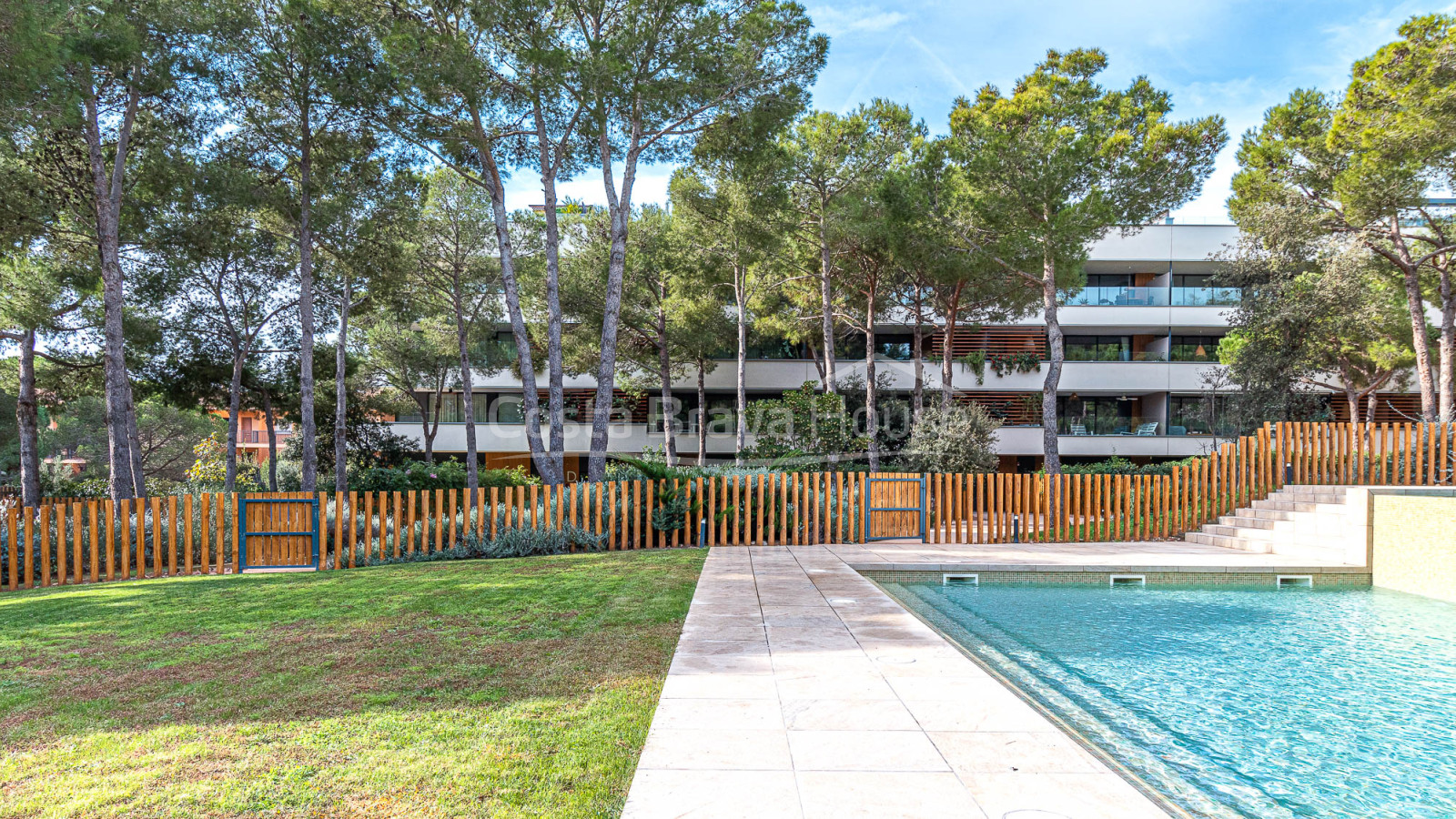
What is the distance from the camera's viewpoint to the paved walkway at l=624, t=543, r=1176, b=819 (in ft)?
8.70

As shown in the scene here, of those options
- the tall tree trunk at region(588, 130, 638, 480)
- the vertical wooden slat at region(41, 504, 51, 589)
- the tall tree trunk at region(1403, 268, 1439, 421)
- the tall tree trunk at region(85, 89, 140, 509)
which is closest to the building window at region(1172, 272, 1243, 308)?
the tall tree trunk at region(1403, 268, 1439, 421)

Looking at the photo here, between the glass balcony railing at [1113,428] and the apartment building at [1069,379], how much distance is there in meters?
0.04

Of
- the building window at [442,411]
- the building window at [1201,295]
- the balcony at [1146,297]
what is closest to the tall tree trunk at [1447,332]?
the building window at [1201,295]

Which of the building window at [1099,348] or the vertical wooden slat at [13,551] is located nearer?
the vertical wooden slat at [13,551]

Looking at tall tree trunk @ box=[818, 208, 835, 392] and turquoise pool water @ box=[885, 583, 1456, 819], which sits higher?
tall tree trunk @ box=[818, 208, 835, 392]

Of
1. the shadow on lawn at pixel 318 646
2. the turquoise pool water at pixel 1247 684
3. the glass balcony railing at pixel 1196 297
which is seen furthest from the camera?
the glass balcony railing at pixel 1196 297

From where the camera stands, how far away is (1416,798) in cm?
323

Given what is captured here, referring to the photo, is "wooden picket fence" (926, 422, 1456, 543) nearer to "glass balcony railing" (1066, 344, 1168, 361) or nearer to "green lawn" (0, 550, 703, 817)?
"green lawn" (0, 550, 703, 817)

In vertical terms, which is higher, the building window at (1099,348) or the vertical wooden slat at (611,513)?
the building window at (1099,348)

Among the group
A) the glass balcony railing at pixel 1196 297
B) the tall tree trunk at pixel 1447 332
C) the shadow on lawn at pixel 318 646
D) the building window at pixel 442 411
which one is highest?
the glass balcony railing at pixel 1196 297

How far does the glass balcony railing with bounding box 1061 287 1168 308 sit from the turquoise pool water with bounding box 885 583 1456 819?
22.7m

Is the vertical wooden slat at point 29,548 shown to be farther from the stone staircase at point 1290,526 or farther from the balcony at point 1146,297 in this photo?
the balcony at point 1146,297

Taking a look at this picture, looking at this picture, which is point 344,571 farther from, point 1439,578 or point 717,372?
point 717,372

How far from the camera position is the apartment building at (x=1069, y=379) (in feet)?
91.0
